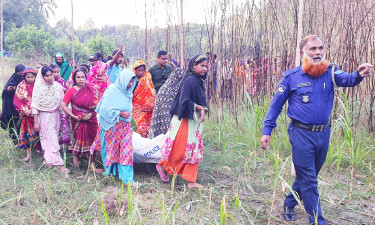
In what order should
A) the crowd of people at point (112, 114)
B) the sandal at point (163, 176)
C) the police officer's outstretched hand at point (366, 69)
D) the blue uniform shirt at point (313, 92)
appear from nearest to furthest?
the police officer's outstretched hand at point (366, 69), the blue uniform shirt at point (313, 92), the crowd of people at point (112, 114), the sandal at point (163, 176)

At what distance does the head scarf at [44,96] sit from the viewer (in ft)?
12.1

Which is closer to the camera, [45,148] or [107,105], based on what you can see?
[107,105]

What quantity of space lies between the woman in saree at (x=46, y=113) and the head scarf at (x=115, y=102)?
810mm

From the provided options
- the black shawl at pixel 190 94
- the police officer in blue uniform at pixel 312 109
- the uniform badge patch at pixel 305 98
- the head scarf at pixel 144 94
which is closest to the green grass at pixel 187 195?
the police officer in blue uniform at pixel 312 109

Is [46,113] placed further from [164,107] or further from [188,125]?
[188,125]

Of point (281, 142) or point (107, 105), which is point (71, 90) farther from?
point (281, 142)

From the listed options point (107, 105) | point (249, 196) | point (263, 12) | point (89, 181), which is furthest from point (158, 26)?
point (249, 196)

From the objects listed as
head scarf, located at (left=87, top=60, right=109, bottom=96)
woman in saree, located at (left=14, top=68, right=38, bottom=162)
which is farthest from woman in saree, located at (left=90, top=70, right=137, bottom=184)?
head scarf, located at (left=87, top=60, right=109, bottom=96)

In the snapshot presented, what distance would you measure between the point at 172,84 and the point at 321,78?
2194 millimetres

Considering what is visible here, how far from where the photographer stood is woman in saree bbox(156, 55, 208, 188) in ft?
10.3

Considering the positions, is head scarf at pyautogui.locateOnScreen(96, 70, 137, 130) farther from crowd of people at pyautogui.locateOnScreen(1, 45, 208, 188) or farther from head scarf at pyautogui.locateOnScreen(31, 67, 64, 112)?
head scarf at pyautogui.locateOnScreen(31, 67, 64, 112)

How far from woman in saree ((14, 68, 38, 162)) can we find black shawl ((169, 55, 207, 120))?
210cm

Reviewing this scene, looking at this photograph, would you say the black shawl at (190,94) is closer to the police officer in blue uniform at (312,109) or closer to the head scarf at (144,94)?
the police officer in blue uniform at (312,109)

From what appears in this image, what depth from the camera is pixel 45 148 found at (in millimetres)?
A: 3766
